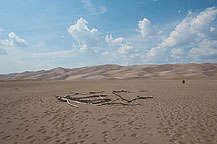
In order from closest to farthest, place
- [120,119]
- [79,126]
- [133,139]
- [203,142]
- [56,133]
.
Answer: [203,142] < [133,139] < [56,133] < [79,126] < [120,119]

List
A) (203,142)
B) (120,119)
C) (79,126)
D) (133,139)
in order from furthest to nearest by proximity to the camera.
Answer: (120,119) < (79,126) < (133,139) < (203,142)

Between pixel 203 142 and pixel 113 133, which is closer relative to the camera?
pixel 203 142

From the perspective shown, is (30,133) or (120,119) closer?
(30,133)

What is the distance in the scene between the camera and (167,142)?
440 centimetres

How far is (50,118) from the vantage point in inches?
267

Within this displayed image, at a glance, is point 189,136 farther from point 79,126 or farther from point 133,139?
point 79,126

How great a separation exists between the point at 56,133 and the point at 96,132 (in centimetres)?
151

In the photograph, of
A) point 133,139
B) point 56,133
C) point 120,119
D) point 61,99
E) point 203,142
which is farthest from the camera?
point 61,99

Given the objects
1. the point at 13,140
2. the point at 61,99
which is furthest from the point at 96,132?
the point at 61,99

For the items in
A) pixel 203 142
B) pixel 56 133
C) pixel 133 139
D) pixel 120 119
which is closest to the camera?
pixel 203 142

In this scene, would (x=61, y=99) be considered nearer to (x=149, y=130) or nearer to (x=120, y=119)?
(x=120, y=119)

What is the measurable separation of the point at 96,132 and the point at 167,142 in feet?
8.33

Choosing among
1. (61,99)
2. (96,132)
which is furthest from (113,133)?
(61,99)

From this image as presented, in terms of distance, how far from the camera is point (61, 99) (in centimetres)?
1126
